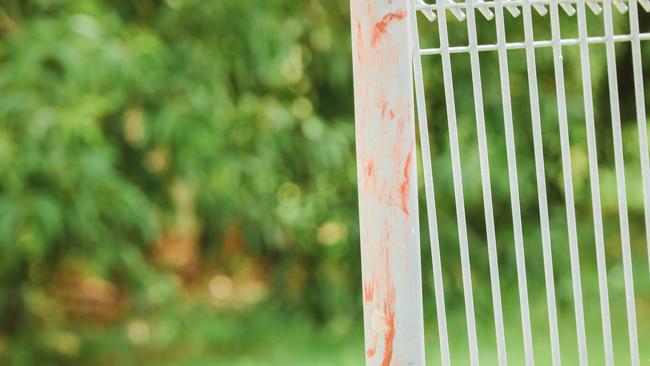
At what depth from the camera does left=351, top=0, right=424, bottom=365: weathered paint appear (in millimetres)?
1906

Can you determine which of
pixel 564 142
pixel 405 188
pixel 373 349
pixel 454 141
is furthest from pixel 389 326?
pixel 564 142

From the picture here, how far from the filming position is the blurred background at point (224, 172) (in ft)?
13.1

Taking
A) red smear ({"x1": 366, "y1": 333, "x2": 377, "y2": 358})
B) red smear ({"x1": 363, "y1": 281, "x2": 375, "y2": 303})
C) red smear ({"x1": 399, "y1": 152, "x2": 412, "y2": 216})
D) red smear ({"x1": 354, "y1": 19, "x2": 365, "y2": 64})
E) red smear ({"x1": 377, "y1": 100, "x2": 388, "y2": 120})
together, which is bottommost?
red smear ({"x1": 366, "y1": 333, "x2": 377, "y2": 358})

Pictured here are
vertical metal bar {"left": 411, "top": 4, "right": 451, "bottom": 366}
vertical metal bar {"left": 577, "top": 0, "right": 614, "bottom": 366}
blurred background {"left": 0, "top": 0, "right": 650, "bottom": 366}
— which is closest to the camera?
vertical metal bar {"left": 411, "top": 4, "right": 451, "bottom": 366}

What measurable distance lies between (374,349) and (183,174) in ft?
8.69

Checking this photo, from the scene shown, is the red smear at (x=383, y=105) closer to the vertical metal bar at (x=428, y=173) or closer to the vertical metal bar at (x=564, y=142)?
the vertical metal bar at (x=428, y=173)

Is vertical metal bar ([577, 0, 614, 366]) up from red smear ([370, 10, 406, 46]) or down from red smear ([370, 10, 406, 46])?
down

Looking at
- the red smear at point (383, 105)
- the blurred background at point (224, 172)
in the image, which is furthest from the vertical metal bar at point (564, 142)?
the blurred background at point (224, 172)

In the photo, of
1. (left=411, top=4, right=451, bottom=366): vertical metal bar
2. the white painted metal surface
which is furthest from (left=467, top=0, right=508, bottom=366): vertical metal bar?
(left=411, top=4, right=451, bottom=366): vertical metal bar

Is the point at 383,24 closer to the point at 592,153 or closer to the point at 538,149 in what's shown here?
the point at 538,149

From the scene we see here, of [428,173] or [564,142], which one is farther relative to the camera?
[564,142]

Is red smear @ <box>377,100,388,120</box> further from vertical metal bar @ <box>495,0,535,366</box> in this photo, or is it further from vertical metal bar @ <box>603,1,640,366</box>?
vertical metal bar @ <box>603,1,640,366</box>

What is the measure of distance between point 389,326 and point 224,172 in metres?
2.64

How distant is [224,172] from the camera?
14.8ft
